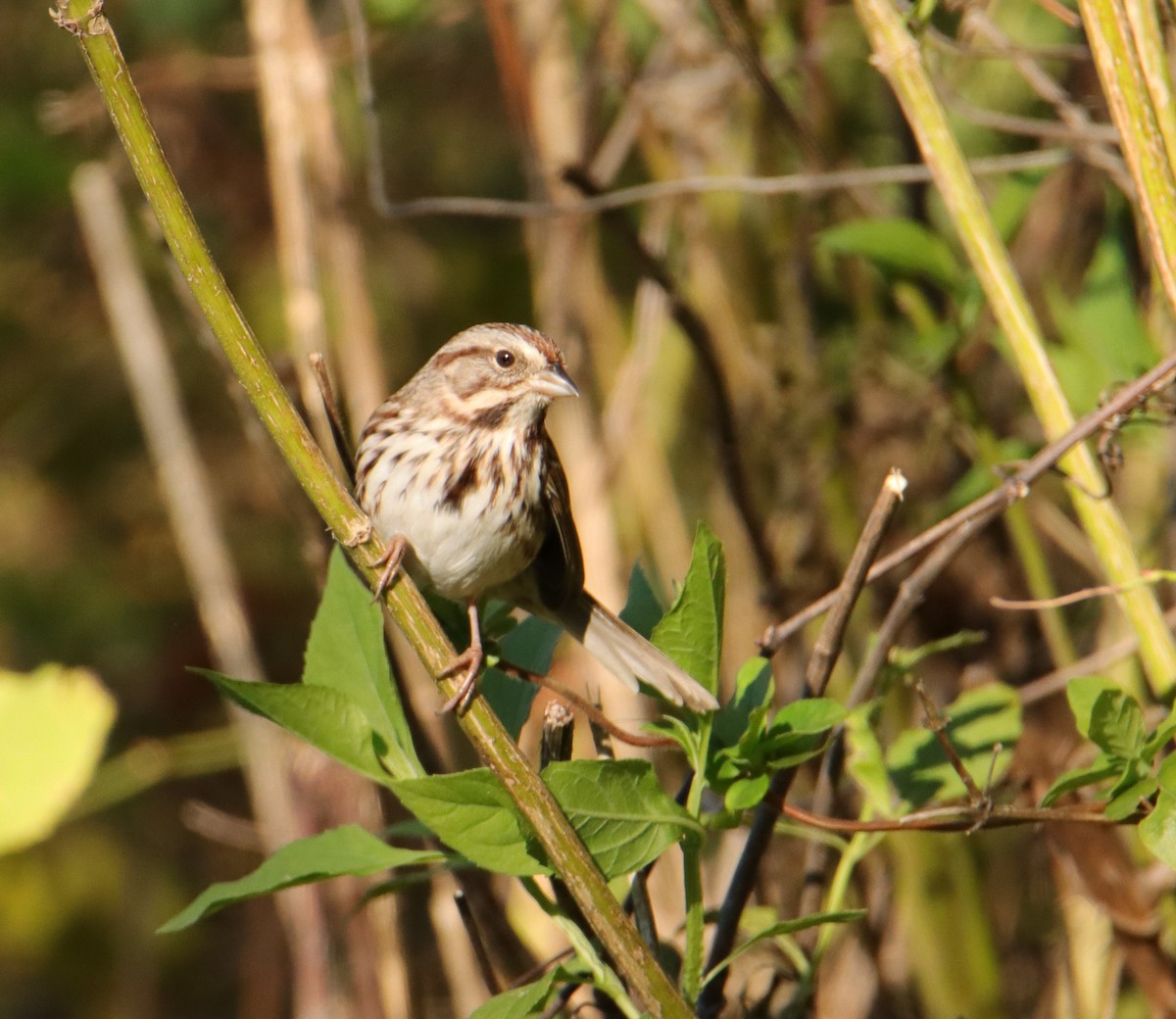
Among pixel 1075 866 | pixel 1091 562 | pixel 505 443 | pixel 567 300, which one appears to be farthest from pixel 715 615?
pixel 567 300

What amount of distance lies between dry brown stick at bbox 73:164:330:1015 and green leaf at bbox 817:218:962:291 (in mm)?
1566

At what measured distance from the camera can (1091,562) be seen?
9.70 feet

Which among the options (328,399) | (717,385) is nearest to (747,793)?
(328,399)

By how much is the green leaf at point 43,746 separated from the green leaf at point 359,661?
2.64ft

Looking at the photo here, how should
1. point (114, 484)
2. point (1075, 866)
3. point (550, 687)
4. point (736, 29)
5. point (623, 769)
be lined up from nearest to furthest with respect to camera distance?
point (623, 769), point (550, 687), point (1075, 866), point (736, 29), point (114, 484)

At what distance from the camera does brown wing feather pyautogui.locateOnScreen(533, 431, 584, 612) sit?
2438mm

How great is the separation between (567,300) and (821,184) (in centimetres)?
143

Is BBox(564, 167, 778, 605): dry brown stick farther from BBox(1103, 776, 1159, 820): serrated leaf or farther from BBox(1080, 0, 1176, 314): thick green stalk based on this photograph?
BBox(1103, 776, 1159, 820): serrated leaf

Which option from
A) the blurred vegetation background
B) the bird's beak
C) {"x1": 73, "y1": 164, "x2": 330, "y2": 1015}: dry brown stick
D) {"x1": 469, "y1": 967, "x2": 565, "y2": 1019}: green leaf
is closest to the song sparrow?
the bird's beak

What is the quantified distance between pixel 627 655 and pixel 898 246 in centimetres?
84

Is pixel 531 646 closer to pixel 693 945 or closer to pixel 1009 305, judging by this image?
pixel 693 945

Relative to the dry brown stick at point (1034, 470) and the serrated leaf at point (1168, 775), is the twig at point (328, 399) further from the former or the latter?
the serrated leaf at point (1168, 775)

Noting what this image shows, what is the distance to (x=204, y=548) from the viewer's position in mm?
3482

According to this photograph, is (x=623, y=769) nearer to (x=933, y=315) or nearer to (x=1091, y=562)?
(x=933, y=315)
